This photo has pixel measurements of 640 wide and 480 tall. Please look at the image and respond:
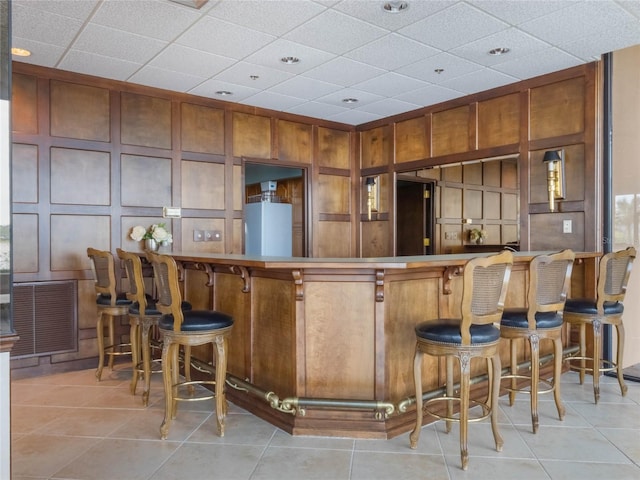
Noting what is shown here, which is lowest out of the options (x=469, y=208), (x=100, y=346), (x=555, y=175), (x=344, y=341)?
(x=100, y=346)

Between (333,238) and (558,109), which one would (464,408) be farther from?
(333,238)

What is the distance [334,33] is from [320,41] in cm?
18

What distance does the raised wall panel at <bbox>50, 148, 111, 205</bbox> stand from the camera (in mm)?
4309

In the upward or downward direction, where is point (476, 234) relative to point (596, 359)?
upward

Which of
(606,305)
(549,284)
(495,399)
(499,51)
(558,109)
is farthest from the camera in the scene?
(558,109)

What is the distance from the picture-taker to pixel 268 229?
20.5ft

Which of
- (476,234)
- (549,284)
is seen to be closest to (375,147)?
(476,234)

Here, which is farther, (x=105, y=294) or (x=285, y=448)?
(x=105, y=294)

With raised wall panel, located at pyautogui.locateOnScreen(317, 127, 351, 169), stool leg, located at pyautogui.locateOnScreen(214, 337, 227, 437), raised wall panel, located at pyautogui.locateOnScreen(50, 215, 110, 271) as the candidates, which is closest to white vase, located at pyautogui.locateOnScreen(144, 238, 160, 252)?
raised wall panel, located at pyautogui.locateOnScreen(50, 215, 110, 271)

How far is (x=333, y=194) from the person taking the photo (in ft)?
20.6

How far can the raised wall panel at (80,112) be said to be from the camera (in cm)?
432

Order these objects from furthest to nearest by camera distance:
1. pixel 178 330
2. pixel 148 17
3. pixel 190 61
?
pixel 190 61 < pixel 148 17 < pixel 178 330

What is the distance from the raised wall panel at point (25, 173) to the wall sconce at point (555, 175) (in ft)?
15.3

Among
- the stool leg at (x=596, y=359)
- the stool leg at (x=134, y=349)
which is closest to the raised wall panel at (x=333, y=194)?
the stool leg at (x=134, y=349)
